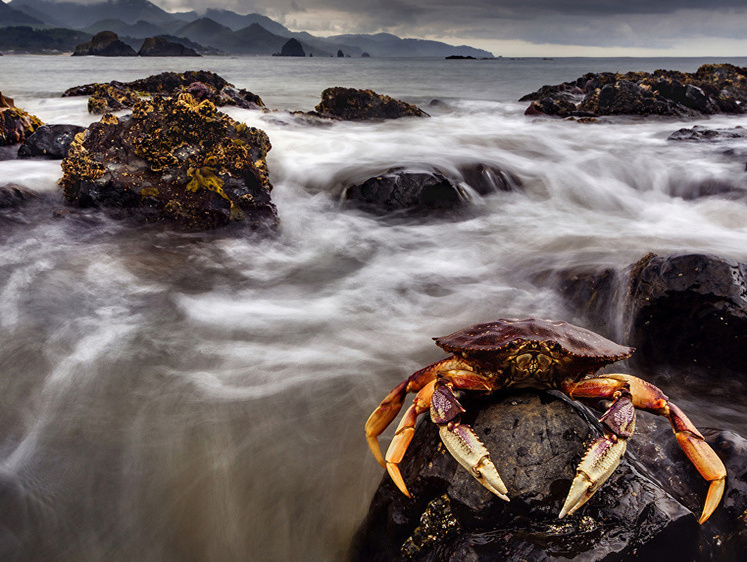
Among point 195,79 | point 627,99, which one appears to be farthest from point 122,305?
point 627,99

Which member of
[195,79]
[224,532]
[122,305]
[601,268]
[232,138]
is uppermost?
[195,79]

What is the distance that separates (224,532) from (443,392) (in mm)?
1748

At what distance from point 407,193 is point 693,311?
5353 millimetres

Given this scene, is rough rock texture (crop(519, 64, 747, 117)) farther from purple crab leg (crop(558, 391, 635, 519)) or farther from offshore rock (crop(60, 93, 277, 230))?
purple crab leg (crop(558, 391, 635, 519))

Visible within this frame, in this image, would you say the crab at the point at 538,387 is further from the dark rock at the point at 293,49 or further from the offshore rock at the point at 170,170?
the dark rock at the point at 293,49

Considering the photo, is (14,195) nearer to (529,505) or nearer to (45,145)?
(45,145)

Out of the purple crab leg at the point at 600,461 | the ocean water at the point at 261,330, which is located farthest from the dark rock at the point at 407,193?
the purple crab leg at the point at 600,461

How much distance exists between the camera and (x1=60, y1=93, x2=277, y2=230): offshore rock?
704cm

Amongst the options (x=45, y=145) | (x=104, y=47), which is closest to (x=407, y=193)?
(x=45, y=145)

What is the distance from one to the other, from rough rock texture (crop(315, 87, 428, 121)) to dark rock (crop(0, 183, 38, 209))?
10262 millimetres

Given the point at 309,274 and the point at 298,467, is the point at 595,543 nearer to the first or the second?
the point at 298,467

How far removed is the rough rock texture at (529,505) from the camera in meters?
2.28

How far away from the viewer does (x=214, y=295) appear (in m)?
5.69

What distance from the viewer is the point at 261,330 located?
5176 mm
